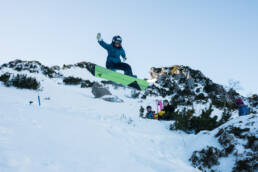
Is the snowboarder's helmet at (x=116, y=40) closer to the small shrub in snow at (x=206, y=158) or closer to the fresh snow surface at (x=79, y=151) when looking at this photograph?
the fresh snow surface at (x=79, y=151)

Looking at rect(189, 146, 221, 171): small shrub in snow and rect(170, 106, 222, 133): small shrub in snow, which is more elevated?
rect(170, 106, 222, 133): small shrub in snow

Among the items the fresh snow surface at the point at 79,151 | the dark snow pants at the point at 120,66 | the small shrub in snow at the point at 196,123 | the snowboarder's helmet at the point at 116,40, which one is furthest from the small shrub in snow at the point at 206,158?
the snowboarder's helmet at the point at 116,40

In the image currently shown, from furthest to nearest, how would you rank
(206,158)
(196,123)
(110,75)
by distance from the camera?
1. (110,75)
2. (196,123)
3. (206,158)

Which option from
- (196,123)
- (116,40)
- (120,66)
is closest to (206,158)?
(196,123)

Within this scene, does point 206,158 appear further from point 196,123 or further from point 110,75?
point 110,75

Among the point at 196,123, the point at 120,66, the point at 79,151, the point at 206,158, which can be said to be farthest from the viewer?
the point at 120,66

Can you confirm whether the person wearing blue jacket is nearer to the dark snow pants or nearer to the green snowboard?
the dark snow pants

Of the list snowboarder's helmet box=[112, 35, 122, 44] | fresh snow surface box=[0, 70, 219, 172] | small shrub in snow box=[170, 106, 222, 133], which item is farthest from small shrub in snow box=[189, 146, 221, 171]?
snowboarder's helmet box=[112, 35, 122, 44]

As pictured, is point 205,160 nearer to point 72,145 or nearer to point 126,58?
point 72,145

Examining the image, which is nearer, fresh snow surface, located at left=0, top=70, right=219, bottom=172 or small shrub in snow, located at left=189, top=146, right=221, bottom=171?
fresh snow surface, located at left=0, top=70, right=219, bottom=172

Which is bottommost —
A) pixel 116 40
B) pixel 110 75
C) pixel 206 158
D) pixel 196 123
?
pixel 206 158

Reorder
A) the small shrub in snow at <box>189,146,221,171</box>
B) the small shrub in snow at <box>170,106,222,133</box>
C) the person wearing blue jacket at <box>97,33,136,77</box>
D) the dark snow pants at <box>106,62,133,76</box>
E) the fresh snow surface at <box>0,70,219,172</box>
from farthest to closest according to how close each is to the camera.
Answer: the dark snow pants at <box>106,62,133,76</box>
the person wearing blue jacket at <box>97,33,136,77</box>
the small shrub in snow at <box>170,106,222,133</box>
the small shrub in snow at <box>189,146,221,171</box>
the fresh snow surface at <box>0,70,219,172</box>

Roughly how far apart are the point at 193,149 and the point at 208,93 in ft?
67.2

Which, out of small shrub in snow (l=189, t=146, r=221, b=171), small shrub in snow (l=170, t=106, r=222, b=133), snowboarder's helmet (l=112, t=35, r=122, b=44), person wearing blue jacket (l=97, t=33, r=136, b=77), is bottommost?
small shrub in snow (l=189, t=146, r=221, b=171)
